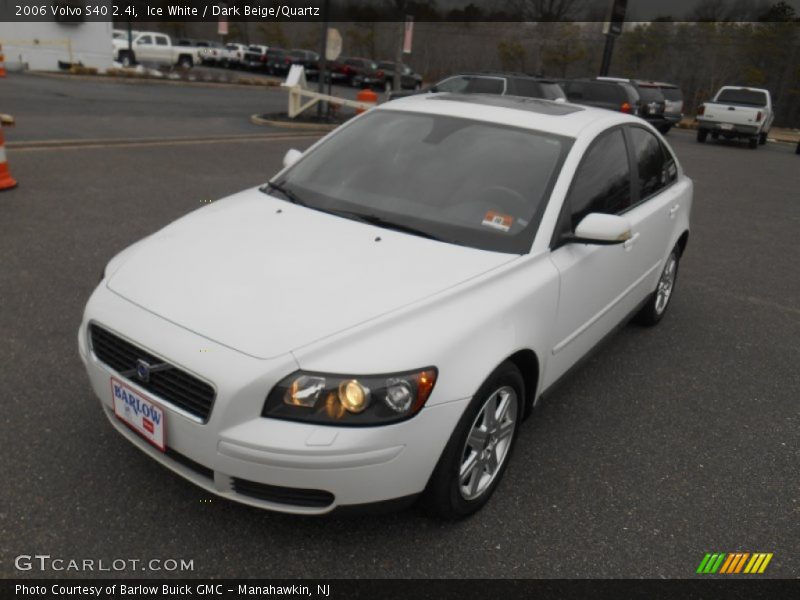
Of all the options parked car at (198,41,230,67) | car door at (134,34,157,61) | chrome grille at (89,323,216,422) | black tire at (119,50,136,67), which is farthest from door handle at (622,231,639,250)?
parked car at (198,41,230,67)

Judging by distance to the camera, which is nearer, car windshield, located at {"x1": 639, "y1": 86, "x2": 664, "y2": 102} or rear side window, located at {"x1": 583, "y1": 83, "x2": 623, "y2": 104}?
rear side window, located at {"x1": 583, "y1": 83, "x2": 623, "y2": 104}

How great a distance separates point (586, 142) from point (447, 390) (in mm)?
1777

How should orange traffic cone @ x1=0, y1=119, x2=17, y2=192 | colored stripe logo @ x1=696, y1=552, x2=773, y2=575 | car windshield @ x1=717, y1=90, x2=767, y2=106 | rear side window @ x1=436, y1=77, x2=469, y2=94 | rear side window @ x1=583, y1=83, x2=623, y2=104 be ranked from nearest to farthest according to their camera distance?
colored stripe logo @ x1=696, y1=552, x2=773, y2=575, orange traffic cone @ x1=0, y1=119, x2=17, y2=192, rear side window @ x1=436, y1=77, x2=469, y2=94, rear side window @ x1=583, y1=83, x2=623, y2=104, car windshield @ x1=717, y1=90, x2=767, y2=106

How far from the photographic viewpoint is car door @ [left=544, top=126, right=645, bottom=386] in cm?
314

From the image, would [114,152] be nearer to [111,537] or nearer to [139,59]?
[111,537]

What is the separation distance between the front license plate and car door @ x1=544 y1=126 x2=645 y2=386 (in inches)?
67.4

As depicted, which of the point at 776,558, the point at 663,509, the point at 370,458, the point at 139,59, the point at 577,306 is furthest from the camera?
the point at 139,59

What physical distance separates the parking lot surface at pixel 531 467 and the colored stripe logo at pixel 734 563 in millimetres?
38

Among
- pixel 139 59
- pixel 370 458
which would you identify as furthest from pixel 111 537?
pixel 139 59

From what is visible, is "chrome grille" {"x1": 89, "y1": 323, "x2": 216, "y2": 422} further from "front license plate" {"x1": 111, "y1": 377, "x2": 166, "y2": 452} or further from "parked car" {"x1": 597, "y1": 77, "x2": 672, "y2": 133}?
"parked car" {"x1": 597, "y1": 77, "x2": 672, "y2": 133}

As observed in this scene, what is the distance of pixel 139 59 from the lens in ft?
112

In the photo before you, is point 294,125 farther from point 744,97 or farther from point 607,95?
point 744,97

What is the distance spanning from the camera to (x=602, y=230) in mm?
3018

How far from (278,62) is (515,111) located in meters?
37.4
